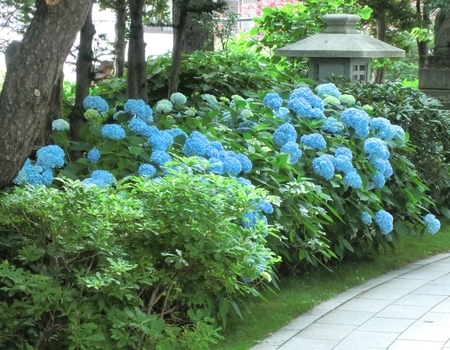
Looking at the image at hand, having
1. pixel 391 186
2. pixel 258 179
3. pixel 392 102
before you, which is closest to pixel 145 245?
pixel 258 179

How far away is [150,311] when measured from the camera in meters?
4.75

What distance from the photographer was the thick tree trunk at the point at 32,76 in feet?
15.7

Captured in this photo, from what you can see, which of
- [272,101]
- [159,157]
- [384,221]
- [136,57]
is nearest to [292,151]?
[272,101]

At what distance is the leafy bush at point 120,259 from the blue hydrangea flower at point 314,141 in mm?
2097

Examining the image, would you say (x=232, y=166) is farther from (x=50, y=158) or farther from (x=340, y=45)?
(x=340, y=45)

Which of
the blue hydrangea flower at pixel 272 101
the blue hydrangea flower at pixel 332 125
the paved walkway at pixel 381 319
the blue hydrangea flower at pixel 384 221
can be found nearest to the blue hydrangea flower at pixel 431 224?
the paved walkway at pixel 381 319

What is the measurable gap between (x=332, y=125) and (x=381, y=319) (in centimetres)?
207

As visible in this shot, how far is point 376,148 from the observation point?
7141 mm

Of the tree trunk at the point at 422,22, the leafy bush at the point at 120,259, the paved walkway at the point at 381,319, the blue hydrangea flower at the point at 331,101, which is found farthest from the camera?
the tree trunk at the point at 422,22

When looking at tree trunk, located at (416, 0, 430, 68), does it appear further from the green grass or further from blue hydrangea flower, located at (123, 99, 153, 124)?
blue hydrangea flower, located at (123, 99, 153, 124)

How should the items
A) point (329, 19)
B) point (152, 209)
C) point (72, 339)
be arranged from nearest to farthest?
point (72, 339) → point (152, 209) → point (329, 19)

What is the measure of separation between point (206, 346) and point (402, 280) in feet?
9.53

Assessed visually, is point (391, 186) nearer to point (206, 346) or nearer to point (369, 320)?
point (369, 320)

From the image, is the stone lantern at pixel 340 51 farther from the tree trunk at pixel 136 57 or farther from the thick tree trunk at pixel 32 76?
the thick tree trunk at pixel 32 76
